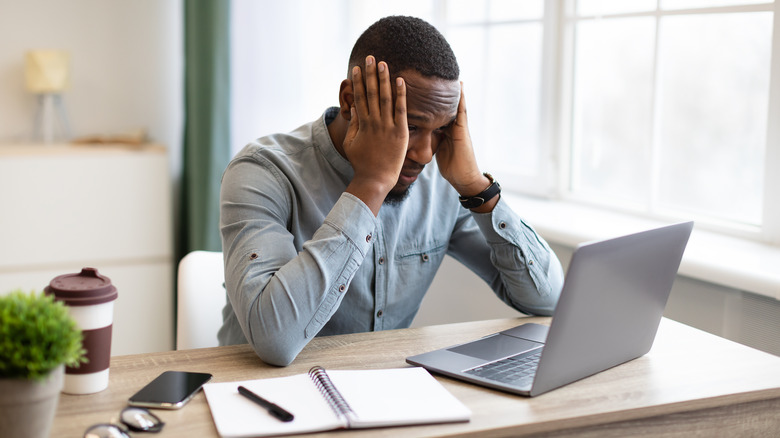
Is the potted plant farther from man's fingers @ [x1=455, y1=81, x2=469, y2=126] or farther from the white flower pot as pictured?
man's fingers @ [x1=455, y1=81, x2=469, y2=126]

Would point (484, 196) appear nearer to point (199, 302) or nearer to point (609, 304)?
point (609, 304)

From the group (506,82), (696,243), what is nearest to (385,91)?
(696,243)

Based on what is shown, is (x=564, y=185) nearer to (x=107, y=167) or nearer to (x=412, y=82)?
(x=412, y=82)

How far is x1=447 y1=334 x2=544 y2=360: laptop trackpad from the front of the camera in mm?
1343

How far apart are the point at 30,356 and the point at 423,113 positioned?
848 mm

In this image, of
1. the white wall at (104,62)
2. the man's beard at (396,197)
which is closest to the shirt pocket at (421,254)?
the man's beard at (396,197)

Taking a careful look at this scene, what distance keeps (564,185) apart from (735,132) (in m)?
0.70

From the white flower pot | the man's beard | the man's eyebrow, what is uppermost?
the man's eyebrow

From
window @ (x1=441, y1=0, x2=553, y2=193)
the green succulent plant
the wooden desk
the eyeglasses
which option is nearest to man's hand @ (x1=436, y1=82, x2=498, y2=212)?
the wooden desk

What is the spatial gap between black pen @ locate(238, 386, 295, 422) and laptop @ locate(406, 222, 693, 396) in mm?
290

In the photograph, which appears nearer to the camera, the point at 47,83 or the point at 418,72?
the point at 418,72

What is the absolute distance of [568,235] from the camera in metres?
2.22

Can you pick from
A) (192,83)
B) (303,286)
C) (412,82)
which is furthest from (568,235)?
(192,83)

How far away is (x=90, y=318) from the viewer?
1113 mm
